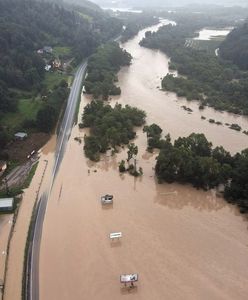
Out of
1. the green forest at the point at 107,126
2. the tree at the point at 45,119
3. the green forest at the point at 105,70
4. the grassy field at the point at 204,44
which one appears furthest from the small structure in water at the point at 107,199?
the grassy field at the point at 204,44

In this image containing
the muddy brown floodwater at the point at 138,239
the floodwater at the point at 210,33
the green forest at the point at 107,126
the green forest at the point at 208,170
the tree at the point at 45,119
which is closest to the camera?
the muddy brown floodwater at the point at 138,239

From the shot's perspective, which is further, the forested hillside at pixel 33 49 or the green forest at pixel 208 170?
the forested hillside at pixel 33 49

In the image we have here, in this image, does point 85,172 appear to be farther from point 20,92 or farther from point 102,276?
point 20,92

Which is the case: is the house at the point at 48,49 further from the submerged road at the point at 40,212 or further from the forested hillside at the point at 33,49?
the submerged road at the point at 40,212

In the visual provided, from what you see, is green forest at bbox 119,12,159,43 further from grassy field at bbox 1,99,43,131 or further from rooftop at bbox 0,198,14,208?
rooftop at bbox 0,198,14,208

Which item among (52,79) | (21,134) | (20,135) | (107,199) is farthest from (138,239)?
(52,79)
